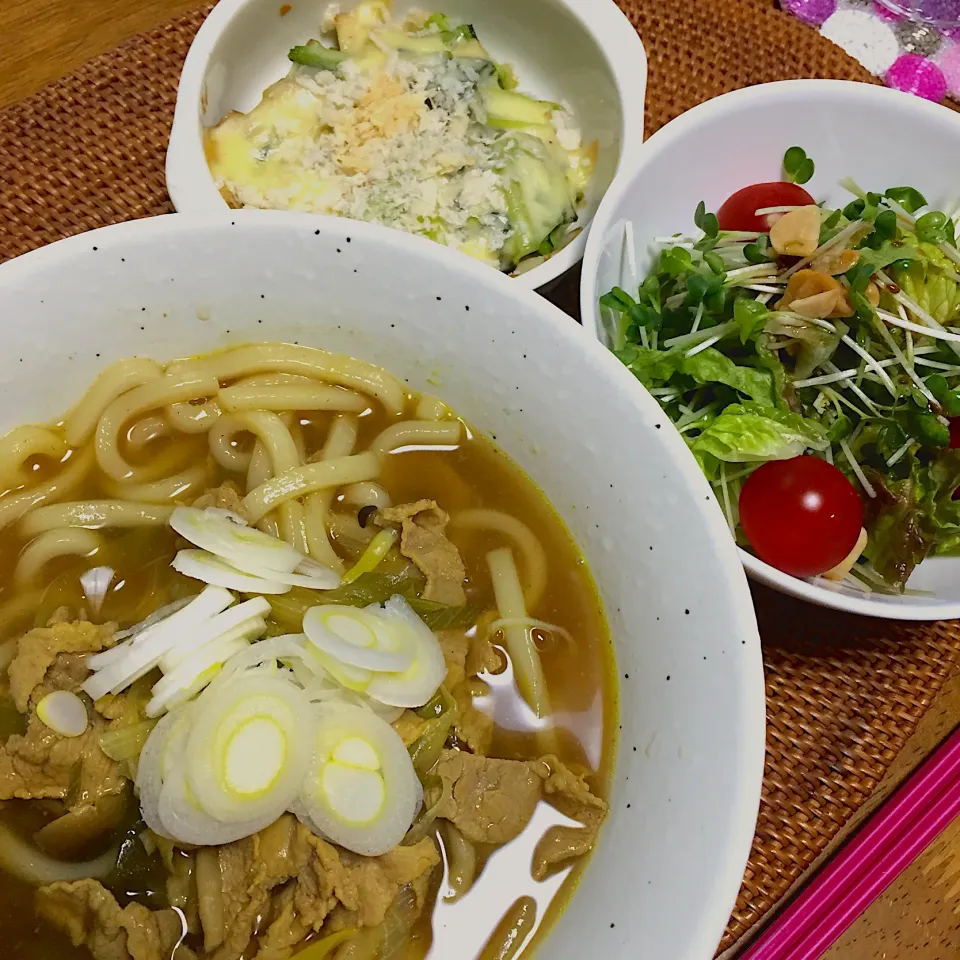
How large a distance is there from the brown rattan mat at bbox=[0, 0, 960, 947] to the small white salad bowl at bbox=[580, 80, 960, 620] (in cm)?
14

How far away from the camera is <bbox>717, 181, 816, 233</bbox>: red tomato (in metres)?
1.87

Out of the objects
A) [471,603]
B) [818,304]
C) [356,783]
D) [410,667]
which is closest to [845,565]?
[818,304]

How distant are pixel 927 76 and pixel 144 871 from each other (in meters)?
2.64

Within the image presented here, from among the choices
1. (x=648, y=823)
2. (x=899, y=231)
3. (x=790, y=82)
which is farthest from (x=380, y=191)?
(x=648, y=823)

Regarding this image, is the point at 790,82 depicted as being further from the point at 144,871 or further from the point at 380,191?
the point at 144,871

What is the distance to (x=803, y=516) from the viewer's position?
159 centimetres

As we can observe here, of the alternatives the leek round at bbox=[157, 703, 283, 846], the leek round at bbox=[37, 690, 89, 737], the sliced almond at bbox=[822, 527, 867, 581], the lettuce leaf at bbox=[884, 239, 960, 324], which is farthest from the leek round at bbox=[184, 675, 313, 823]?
the lettuce leaf at bbox=[884, 239, 960, 324]

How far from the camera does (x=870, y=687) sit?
66.2 inches

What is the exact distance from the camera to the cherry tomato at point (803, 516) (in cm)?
159

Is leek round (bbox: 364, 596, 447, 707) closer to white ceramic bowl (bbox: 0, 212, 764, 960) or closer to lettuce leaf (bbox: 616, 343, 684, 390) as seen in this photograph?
white ceramic bowl (bbox: 0, 212, 764, 960)

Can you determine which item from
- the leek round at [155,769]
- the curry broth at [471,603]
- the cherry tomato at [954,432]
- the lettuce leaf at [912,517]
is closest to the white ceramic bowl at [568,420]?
the curry broth at [471,603]

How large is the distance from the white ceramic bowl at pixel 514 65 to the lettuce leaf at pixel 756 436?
463 mm

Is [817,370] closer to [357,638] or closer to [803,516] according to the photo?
[803,516]

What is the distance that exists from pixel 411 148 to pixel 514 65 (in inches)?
18.8
